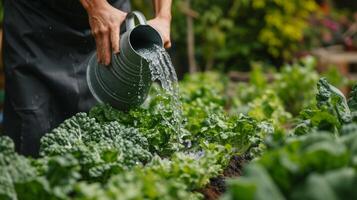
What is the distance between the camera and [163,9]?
3127 mm

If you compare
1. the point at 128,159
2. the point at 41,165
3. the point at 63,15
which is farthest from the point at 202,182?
the point at 63,15

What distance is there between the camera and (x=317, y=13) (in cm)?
866

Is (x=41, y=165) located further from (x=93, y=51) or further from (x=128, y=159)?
(x=93, y=51)

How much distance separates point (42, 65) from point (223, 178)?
1337 millimetres

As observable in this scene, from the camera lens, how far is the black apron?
11.3ft

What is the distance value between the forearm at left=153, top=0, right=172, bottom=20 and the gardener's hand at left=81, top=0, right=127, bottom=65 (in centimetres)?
32

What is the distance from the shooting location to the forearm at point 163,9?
3.09 meters

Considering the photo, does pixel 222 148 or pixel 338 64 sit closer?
pixel 222 148

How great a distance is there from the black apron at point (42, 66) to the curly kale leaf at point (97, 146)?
953 mm

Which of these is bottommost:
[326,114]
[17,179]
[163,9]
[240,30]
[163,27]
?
[17,179]

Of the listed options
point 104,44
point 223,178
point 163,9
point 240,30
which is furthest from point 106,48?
point 240,30

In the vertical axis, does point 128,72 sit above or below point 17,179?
above

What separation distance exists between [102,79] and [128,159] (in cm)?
72

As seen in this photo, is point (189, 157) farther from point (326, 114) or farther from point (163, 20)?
point (163, 20)
